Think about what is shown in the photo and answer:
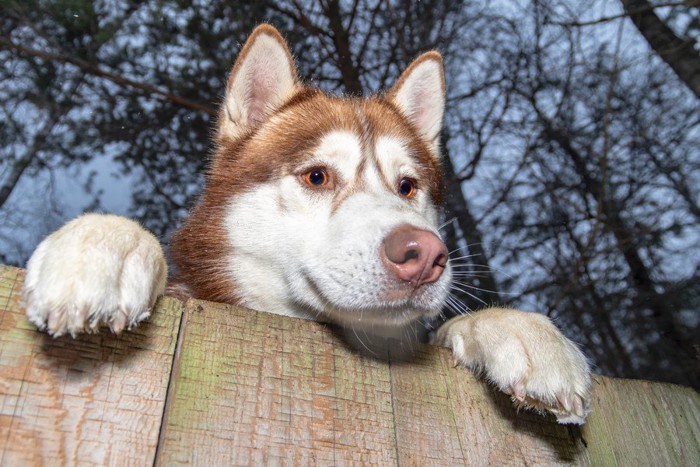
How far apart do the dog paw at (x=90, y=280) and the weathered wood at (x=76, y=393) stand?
5cm

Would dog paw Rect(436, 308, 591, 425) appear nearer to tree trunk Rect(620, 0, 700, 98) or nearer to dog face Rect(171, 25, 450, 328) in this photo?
dog face Rect(171, 25, 450, 328)

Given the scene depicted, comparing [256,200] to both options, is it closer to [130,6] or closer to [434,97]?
[434,97]

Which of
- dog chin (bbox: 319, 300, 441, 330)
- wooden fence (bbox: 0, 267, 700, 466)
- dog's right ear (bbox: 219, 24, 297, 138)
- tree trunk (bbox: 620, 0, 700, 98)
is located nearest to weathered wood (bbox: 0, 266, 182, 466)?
wooden fence (bbox: 0, 267, 700, 466)

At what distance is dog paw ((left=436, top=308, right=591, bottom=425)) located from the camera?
195 cm

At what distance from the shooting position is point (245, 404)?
5.20 ft

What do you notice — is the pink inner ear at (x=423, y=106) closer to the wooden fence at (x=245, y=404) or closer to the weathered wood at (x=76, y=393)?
the wooden fence at (x=245, y=404)

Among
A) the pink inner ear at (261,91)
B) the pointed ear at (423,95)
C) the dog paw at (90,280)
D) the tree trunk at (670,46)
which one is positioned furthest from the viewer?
the tree trunk at (670,46)

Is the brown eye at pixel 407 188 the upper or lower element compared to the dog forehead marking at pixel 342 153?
lower

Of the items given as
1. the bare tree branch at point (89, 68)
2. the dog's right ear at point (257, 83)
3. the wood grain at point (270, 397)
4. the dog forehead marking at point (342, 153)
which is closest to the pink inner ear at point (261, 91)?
the dog's right ear at point (257, 83)

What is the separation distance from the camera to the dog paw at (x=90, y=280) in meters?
1.49

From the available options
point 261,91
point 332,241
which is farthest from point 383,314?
point 261,91

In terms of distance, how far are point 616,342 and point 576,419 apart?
8804 mm

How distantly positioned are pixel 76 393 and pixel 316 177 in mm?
1726

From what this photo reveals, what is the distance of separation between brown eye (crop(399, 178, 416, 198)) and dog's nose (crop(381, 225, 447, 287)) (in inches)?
41.9
